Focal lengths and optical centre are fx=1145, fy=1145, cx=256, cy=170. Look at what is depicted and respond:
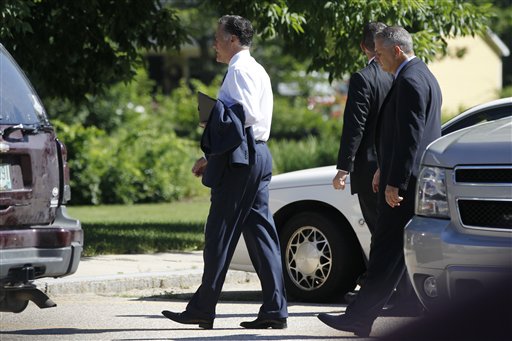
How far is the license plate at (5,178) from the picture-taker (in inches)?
257

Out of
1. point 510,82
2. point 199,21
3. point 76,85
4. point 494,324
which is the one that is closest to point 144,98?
point 199,21

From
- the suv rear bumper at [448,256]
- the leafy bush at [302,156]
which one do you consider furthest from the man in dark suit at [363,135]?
the leafy bush at [302,156]

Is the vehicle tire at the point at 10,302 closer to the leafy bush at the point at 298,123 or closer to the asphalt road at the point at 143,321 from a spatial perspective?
the asphalt road at the point at 143,321

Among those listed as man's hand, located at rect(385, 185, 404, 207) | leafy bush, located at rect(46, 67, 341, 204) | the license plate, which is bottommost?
leafy bush, located at rect(46, 67, 341, 204)

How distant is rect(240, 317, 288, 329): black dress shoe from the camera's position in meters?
7.42

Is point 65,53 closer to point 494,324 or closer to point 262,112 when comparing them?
point 262,112

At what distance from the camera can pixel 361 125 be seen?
7816 millimetres

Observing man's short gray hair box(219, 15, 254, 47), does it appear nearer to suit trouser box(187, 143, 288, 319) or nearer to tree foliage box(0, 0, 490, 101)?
suit trouser box(187, 143, 288, 319)

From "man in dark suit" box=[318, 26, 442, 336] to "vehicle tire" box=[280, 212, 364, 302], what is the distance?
176 centimetres

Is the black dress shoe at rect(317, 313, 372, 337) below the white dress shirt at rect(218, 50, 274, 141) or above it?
below

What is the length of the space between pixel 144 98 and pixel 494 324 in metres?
28.7

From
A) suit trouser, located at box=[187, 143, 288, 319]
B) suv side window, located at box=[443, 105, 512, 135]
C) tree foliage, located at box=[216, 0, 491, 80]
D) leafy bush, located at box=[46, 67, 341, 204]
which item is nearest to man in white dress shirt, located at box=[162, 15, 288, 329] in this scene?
suit trouser, located at box=[187, 143, 288, 319]

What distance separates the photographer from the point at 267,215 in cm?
745

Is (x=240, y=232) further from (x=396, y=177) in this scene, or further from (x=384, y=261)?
(x=396, y=177)
